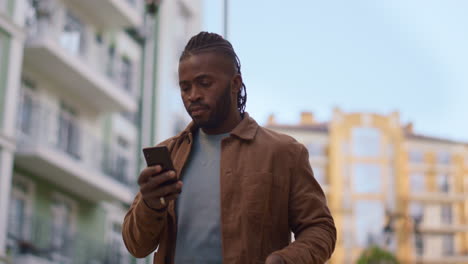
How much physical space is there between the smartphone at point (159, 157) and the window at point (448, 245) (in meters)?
73.8

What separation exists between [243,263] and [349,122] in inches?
2843

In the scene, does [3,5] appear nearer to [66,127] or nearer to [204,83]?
[66,127]

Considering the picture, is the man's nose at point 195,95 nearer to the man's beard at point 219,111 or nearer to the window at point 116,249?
the man's beard at point 219,111

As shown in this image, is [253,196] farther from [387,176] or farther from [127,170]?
[387,176]

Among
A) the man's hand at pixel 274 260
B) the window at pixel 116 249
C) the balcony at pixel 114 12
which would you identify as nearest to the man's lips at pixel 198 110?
the man's hand at pixel 274 260

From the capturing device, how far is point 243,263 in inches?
135

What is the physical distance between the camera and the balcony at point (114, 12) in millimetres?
27953

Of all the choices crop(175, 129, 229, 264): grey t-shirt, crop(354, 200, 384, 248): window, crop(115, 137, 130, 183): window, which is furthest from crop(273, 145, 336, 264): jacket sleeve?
crop(354, 200, 384, 248): window

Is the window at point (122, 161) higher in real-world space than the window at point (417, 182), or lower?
lower

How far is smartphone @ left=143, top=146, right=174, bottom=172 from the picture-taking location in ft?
11.0

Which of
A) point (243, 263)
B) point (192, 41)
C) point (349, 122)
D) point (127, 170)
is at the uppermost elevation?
point (349, 122)

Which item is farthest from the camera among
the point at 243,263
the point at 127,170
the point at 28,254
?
the point at 127,170

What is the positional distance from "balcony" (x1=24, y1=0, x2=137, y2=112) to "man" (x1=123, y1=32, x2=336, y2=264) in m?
20.6

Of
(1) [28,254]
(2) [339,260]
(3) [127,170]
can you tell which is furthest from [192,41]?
(2) [339,260]
